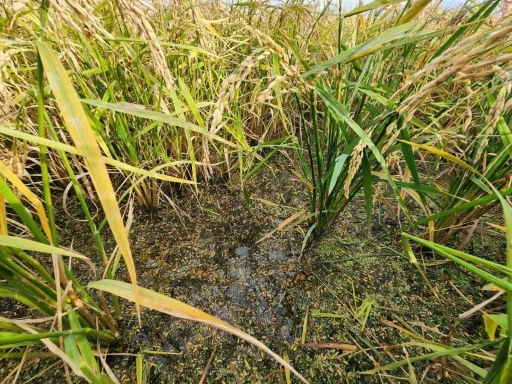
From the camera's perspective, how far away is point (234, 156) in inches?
42.3

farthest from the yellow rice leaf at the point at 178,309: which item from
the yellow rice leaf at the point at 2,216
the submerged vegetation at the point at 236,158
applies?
the yellow rice leaf at the point at 2,216

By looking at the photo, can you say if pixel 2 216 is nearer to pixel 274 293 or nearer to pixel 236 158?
pixel 274 293

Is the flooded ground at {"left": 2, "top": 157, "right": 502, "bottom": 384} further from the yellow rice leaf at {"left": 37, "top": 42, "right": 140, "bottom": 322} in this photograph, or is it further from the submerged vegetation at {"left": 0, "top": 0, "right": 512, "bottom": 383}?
the yellow rice leaf at {"left": 37, "top": 42, "right": 140, "bottom": 322}

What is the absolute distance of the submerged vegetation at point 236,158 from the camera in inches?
13.4

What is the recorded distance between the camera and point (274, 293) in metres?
0.70

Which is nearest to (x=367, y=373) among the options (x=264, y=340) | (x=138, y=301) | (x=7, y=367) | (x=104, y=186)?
(x=264, y=340)

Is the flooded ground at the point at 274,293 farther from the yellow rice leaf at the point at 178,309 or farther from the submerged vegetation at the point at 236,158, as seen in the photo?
the yellow rice leaf at the point at 178,309

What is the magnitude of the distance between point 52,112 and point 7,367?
2.07ft

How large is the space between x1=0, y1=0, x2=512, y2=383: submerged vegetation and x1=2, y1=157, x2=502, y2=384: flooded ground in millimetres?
12

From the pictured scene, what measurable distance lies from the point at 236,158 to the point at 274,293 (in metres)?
0.54

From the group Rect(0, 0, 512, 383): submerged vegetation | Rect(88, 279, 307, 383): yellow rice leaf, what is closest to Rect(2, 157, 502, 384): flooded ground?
Rect(0, 0, 512, 383): submerged vegetation

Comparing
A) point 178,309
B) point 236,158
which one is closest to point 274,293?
point 178,309

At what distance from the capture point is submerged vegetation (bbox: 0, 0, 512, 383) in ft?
1.11

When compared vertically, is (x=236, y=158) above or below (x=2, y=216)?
below
